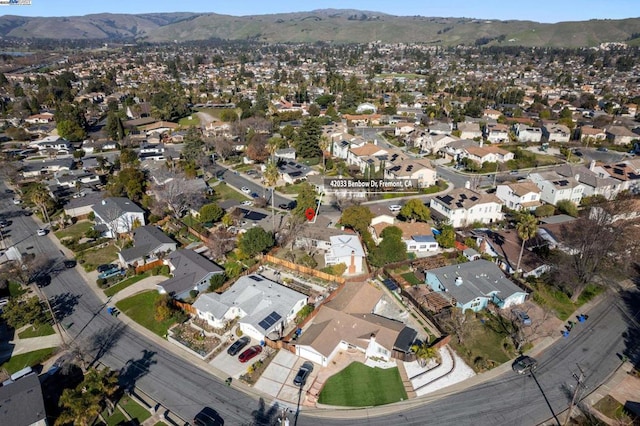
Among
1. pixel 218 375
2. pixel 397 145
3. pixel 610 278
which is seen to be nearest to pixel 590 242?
pixel 610 278

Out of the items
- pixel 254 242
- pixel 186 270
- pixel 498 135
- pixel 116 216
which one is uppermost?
pixel 498 135

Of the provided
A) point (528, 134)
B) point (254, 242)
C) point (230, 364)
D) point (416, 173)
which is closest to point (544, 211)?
point (416, 173)

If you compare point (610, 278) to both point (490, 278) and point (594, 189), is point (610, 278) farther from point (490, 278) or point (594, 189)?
point (594, 189)

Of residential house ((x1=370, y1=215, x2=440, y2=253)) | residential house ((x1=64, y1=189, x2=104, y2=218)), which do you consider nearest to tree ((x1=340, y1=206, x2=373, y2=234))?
residential house ((x1=370, y1=215, x2=440, y2=253))

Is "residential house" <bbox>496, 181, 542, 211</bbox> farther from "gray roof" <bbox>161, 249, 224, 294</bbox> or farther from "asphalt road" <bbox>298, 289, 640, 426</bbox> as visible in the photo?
"gray roof" <bbox>161, 249, 224, 294</bbox>

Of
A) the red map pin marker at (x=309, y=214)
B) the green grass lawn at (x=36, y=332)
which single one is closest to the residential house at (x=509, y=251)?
the red map pin marker at (x=309, y=214)

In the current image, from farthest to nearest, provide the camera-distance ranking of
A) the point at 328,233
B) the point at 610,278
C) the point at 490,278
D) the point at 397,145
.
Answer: the point at 397,145 < the point at 328,233 < the point at 610,278 < the point at 490,278

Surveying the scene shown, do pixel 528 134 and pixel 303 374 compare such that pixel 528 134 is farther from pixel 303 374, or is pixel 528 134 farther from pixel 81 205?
pixel 81 205
